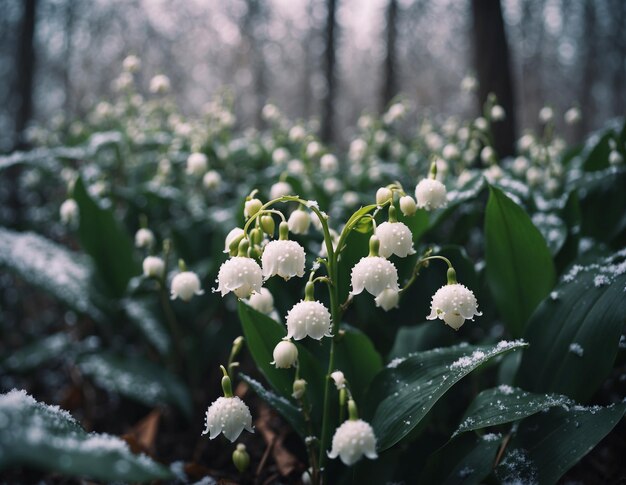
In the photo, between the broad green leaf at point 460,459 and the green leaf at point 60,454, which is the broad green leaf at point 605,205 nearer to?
the broad green leaf at point 460,459

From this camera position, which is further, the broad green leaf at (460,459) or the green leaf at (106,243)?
the green leaf at (106,243)

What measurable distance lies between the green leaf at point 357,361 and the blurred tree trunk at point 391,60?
657 centimetres

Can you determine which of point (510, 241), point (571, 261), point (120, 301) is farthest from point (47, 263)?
point (571, 261)

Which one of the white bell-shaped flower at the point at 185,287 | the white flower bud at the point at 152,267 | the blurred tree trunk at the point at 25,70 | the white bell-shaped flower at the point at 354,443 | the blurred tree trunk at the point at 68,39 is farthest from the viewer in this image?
the blurred tree trunk at the point at 68,39

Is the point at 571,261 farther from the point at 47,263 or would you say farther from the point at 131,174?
the point at 131,174

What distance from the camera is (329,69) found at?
7.10 metres

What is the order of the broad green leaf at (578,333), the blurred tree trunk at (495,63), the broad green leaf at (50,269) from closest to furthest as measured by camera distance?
the broad green leaf at (578,333), the broad green leaf at (50,269), the blurred tree trunk at (495,63)

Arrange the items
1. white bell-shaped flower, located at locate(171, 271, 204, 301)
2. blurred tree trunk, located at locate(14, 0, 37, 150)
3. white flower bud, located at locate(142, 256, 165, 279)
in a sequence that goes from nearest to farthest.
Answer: white bell-shaped flower, located at locate(171, 271, 204, 301), white flower bud, located at locate(142, 256, 165, 279), blurred tree trunk, located at locate(14, 0, 37, 150)

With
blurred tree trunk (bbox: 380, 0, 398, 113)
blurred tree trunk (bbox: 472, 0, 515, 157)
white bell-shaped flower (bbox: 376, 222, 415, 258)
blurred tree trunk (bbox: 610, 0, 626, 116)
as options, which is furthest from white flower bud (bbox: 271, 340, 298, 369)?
blurred tree trunk (bbox: 610, 0, 626, 116)

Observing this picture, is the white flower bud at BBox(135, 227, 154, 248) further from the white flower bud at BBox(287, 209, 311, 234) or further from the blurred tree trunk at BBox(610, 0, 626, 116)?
the blurred tree trunk at BBox(610, 0, 626, 116)

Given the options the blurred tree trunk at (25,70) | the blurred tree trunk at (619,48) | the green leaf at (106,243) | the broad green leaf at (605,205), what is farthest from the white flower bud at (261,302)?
the blurred tree trunk at (619,48)

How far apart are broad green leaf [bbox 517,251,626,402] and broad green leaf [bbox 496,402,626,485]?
0.12 m

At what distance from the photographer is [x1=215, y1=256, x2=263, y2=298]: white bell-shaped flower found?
3.75ft

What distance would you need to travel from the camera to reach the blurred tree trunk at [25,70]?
15.4 feet
